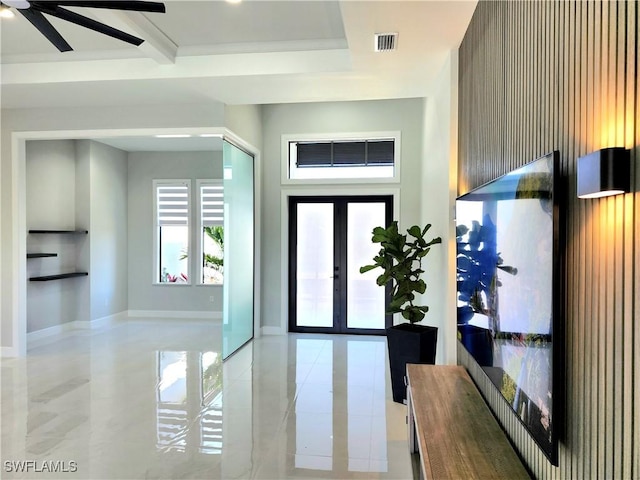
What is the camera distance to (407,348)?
3.69 metres

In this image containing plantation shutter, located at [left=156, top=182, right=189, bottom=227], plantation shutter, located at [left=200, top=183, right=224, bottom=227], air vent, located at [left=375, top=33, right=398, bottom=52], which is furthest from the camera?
plantation shutter, located at [left=156, top=182, right=189, bottom=227]

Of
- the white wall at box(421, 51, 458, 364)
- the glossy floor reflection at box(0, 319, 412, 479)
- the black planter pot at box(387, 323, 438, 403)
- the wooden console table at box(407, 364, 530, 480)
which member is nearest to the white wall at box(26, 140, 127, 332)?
the glossy floor reflection at box(0, 319, 412, 479)

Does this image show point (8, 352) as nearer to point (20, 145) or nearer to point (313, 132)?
point (20, 145)

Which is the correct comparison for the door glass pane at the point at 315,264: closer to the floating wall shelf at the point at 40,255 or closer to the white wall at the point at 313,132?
the white wall at the point at 313,132

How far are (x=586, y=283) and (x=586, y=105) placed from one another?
545 millimetres

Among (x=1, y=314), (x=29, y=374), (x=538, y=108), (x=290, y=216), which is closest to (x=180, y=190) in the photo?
(x=290, y=216)

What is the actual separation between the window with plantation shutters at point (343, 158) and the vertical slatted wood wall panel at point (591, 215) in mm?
4455

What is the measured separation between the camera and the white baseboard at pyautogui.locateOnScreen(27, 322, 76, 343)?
245 inches

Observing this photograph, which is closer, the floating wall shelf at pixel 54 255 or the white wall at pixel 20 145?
the white wall at pixel 20 145

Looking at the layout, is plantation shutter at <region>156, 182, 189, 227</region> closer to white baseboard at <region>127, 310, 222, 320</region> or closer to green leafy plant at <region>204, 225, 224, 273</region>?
green leafy plant at <region>204, 225, 224, 273</region>

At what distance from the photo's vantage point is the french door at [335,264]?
6.55m

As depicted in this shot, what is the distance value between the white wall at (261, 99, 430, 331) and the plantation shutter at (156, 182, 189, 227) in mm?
2138

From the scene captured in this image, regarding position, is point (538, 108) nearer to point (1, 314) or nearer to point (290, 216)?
point (290, 216)

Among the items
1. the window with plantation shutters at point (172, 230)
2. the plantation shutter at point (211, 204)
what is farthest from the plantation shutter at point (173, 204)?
the plantation shutter at point (211, 204)
